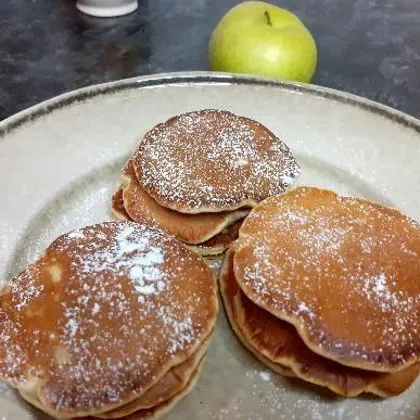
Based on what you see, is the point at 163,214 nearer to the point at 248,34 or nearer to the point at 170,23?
the point at 248,34

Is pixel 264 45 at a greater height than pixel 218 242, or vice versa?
pixel 264 45

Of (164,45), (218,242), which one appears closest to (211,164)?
(218,242)

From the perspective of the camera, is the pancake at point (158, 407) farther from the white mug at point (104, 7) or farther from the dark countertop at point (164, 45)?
the white mug at point (104, 7)

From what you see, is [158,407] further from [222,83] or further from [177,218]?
[222,83]

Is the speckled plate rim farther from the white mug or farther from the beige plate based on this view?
the white mug

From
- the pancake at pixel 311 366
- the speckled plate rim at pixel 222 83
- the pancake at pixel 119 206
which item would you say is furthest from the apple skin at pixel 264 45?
the pancake at pixel 311 366

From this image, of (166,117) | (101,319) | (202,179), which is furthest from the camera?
(166,117)
